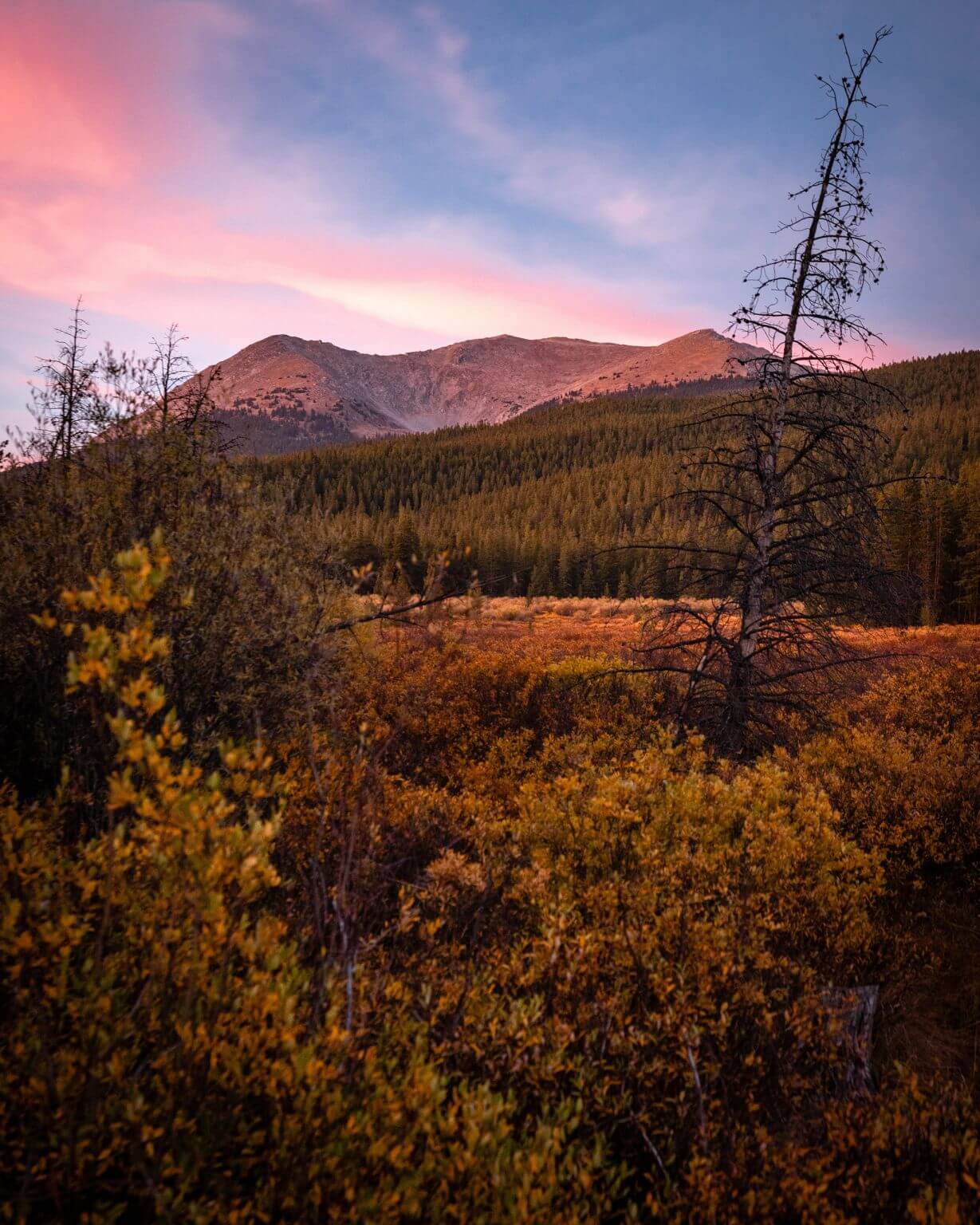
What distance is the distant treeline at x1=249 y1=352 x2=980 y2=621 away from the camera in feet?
39.3

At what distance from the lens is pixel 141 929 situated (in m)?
3.62

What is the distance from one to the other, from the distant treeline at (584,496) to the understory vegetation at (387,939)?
253 centimetres

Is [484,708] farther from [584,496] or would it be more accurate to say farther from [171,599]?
[584,496]

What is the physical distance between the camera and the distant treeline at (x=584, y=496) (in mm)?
11969

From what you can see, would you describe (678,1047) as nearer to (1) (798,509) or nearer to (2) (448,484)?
(1) (798,509)

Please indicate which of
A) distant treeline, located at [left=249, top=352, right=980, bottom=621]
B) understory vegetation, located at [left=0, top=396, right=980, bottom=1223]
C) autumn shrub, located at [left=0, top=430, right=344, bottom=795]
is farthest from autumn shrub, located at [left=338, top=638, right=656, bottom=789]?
distant treeline, located at [left=249, top=352, right=980, bottom=621]

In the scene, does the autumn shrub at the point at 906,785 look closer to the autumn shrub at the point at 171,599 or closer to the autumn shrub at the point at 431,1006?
the autumn shrub at the point at 431,1006

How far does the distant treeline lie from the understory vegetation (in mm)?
2531

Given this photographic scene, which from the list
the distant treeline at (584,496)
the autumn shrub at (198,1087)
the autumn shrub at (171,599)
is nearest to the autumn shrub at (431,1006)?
the autumn shrub at (198,1087)

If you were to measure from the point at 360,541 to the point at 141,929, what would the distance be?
257 feet

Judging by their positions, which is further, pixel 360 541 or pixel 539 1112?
pixel 360 541

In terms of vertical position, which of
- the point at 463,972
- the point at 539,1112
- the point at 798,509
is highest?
the point at 798,509

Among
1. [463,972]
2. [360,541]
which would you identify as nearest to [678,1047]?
[463,972]

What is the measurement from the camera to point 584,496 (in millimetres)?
123562
